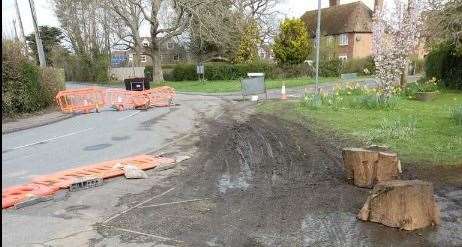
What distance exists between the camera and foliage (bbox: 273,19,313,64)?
42.6 m

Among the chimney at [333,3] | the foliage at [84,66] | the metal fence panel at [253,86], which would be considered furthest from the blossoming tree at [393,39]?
the chimney at [333,3]

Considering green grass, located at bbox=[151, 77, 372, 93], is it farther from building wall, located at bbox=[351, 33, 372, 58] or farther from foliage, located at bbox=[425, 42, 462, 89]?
building wall, located at bbox=[351, 33, 372, 58]

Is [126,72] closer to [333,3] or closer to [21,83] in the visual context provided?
[333,3]

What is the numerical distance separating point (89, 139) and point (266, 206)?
26.8ft

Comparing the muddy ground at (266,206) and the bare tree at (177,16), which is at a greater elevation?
the bare tree at (177,16)

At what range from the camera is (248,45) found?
47188 millimetres

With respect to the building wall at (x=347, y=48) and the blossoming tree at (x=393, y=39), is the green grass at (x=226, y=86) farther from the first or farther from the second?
the building wall at (x=347, y=48)

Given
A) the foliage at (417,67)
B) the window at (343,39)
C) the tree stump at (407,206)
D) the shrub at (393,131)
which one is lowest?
the foliage at (417,67)

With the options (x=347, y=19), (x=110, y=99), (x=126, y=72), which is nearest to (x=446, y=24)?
→ (x=110, y=99)

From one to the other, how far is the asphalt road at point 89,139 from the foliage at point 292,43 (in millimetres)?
24168

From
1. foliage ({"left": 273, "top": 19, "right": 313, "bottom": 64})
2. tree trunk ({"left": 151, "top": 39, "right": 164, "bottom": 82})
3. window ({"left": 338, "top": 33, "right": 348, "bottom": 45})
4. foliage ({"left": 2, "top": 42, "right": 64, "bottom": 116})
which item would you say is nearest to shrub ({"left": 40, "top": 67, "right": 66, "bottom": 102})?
foliage ({"left": 2, "top": 42, "right": 64, "bottom": 116})

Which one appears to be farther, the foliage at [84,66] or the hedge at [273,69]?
the foliage at [84,66]

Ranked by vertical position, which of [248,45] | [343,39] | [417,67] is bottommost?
[417,67]

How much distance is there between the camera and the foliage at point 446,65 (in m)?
24.5
